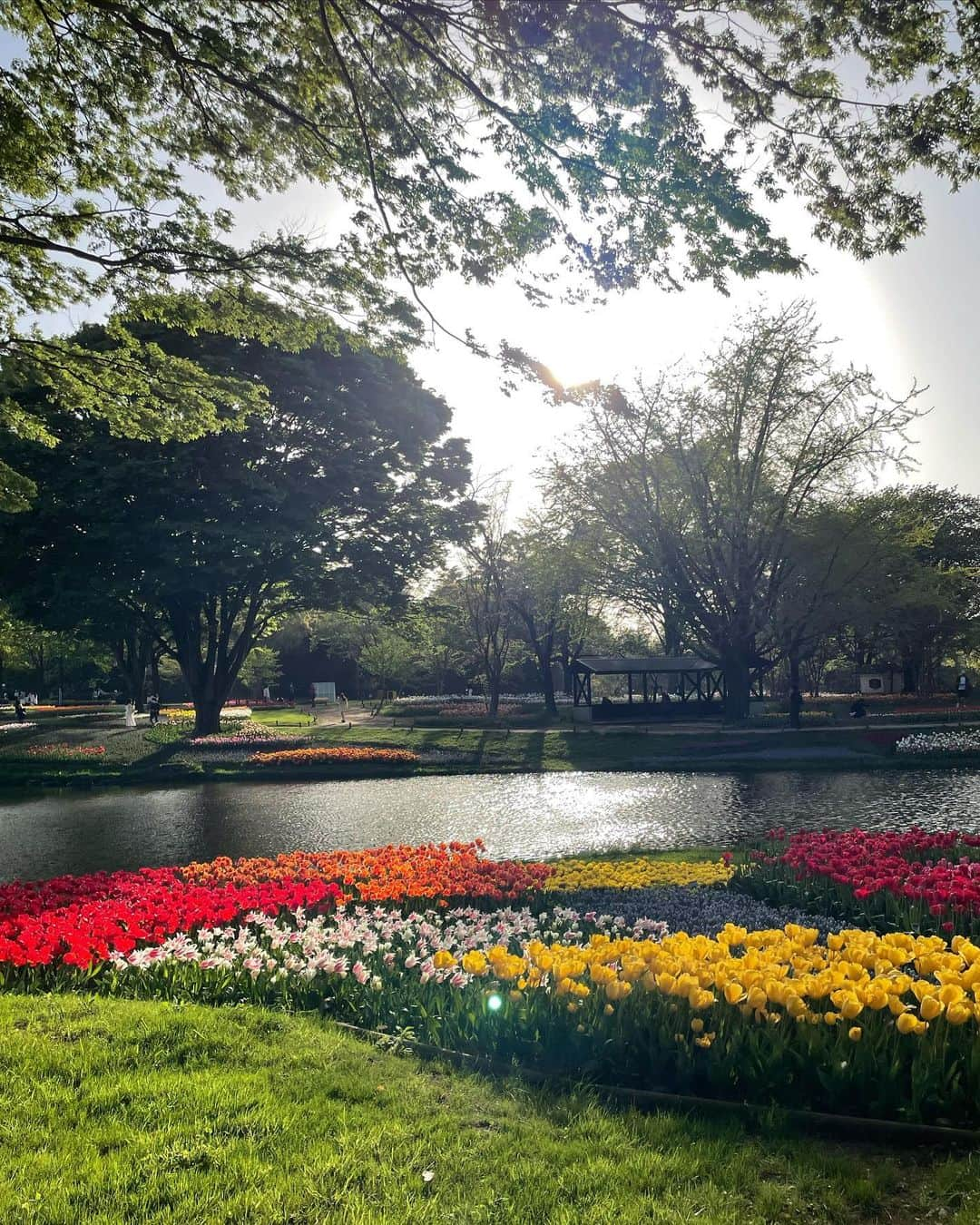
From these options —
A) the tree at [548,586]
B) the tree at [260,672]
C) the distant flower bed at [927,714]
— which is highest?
the tree at [548,586]

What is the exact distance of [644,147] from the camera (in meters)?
6.38

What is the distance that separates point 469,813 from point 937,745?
14.2 meters

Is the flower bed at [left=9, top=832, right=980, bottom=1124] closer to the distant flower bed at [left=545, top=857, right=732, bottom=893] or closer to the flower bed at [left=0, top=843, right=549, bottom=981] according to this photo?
the flower bed at [left=0, top=843, right=549, bottom=981]

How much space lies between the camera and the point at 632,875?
8766mm

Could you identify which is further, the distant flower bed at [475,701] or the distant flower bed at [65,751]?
the distant flower bed at [475,701]

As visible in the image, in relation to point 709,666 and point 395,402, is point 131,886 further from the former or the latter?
point 709,666

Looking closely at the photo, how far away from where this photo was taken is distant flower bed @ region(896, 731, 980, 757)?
2209 cm

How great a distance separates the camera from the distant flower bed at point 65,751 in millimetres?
23125

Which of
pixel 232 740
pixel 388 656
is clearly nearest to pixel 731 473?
pixel 232 740

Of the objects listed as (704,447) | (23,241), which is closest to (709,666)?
(704,447)

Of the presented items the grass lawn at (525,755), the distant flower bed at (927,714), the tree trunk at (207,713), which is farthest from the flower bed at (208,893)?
the distant flower bed at (927,714)

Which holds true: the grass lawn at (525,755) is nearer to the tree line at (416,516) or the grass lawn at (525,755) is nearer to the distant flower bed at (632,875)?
the tree line at (416,516)

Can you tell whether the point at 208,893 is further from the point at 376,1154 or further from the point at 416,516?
the point at 416,516

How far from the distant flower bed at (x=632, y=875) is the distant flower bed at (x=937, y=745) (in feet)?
49.5
